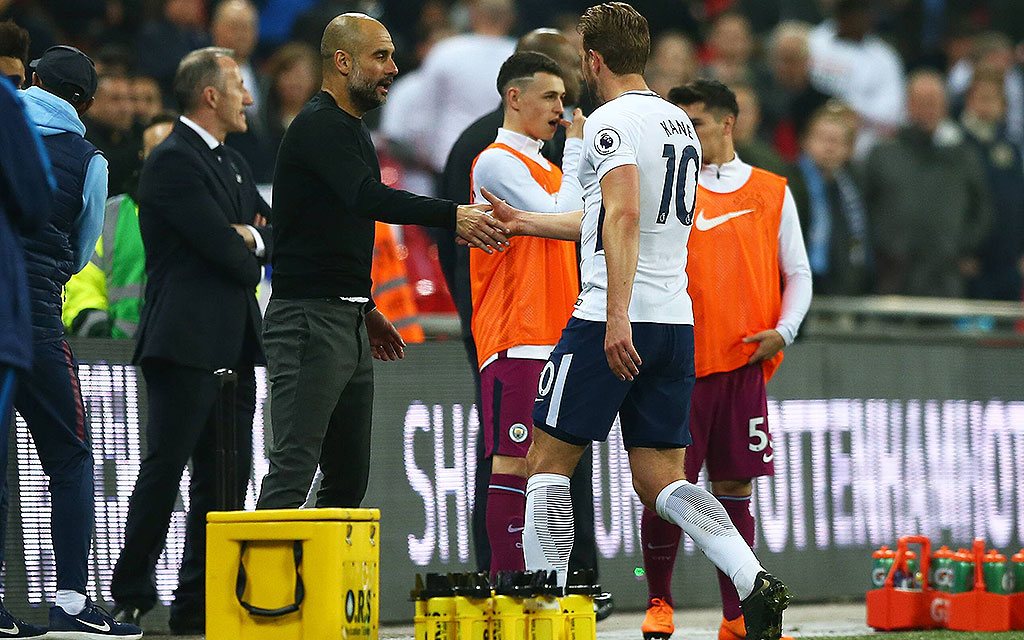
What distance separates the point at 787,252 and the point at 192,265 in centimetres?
287

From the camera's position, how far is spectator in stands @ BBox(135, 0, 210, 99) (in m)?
11.6

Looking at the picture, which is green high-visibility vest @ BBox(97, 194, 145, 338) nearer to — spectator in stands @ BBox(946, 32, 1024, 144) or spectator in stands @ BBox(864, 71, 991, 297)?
spectator in stands @ BBox(864, 71, 991, 297)

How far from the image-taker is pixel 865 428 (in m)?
10.1

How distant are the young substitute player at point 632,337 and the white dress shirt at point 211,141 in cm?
225

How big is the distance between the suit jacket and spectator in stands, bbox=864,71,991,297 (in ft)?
24.4

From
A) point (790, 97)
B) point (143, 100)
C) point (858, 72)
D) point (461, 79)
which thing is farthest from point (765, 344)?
point (858, 72)

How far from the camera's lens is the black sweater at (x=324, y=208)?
6.32 m

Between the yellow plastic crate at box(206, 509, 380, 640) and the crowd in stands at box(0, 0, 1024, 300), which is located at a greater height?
the crowd in stands at box(0, 0, 1024, 300)

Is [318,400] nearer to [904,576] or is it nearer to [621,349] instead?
[621,349]

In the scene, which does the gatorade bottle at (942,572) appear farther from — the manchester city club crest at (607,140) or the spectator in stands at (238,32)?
the spectator in stands at (238,32)

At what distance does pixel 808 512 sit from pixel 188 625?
4051 millimetres

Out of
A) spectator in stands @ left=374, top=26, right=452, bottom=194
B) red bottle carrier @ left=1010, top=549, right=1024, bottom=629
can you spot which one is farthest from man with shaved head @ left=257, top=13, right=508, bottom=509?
spectator in stands @ left=374, top=26, right=452, bottom=194

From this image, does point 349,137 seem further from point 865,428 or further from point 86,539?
point 865,428

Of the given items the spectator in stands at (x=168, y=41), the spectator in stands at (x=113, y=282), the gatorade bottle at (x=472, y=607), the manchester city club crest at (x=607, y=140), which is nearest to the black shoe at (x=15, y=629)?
the spectator in stands at (x=113, y=282)
